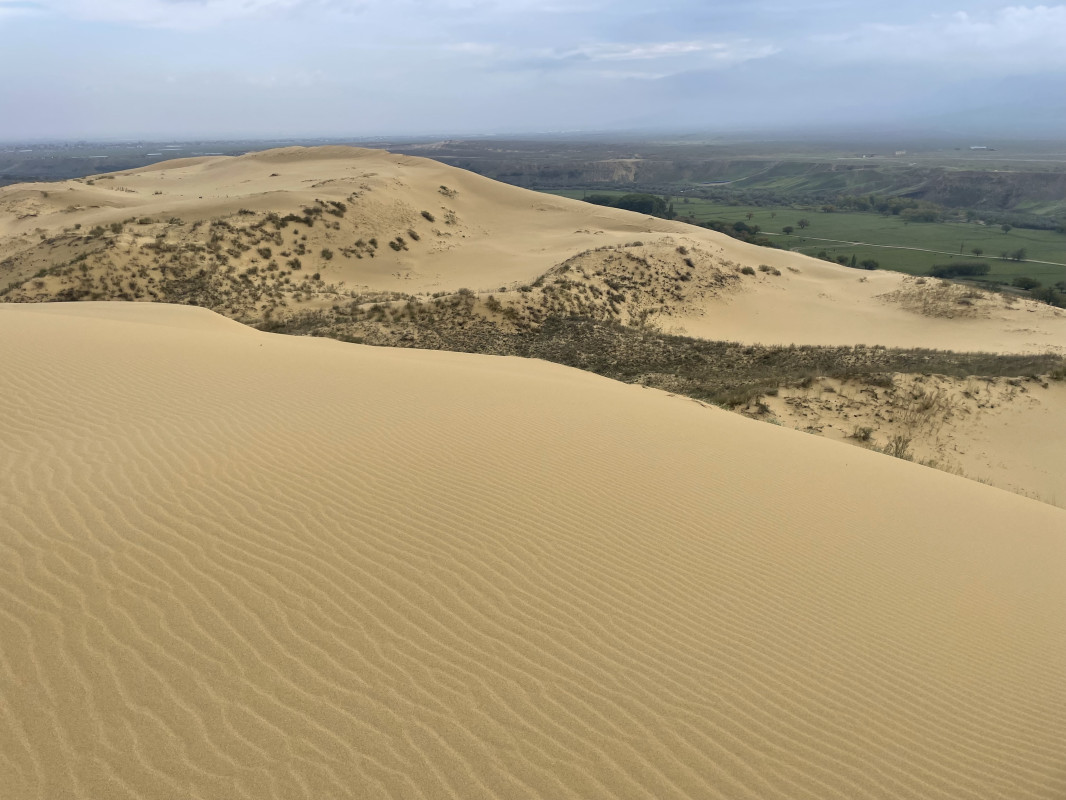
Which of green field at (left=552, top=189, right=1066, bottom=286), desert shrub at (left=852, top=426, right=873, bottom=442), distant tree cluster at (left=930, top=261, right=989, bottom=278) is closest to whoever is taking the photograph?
desert shrub at (left=852, top=426, right=873, bottom=442)

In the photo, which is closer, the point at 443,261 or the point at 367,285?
the point at 367,285

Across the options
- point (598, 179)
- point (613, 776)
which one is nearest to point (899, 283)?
point (613, 776)

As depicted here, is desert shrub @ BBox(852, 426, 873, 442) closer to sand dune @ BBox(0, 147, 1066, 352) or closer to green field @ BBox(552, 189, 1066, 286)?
sand dune @ BBox(0, 147, 1066, 352)

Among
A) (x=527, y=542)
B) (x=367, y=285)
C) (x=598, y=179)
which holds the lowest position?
(x=527, y=542)

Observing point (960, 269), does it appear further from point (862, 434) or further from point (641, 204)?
point (862, 434)

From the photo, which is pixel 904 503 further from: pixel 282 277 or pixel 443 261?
pixel 443 261

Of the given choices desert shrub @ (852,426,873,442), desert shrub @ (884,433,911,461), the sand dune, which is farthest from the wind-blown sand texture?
the sand dune

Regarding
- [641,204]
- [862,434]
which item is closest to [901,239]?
[641,204]

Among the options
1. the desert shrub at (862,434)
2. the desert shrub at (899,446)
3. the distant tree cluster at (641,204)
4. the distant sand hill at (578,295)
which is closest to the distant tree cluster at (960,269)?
the distant sand hill at (578,295)

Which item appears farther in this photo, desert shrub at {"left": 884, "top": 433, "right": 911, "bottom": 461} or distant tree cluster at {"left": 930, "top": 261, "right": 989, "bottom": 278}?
distant tree cluster at {"left": 930, "top": 261, "right": 989, "bottom": 278}
